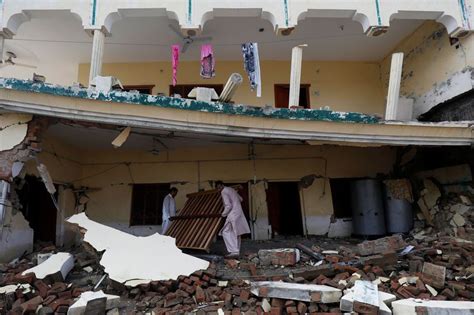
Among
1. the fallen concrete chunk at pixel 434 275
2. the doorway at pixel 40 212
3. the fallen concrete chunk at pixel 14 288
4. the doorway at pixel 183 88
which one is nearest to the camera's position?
the fallen concrete chunk at pixel 14 288

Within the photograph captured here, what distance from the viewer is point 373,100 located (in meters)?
10.4

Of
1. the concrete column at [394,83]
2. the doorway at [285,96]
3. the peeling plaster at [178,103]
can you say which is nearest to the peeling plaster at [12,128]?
the peeling plaster at [178,103]

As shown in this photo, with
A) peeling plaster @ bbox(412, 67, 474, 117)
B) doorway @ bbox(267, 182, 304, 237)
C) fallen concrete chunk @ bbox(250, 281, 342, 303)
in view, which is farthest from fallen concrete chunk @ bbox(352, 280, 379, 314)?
peeling plaster @ bbox(412, 67, 474, 117)

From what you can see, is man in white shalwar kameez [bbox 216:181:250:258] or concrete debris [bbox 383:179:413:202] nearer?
man in white shalwar kameez [bbox 216:181:250:258]

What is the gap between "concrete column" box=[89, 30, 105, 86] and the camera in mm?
7051

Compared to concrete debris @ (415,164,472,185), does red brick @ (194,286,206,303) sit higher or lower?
lower

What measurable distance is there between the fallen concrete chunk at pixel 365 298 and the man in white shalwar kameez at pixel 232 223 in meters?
2.52

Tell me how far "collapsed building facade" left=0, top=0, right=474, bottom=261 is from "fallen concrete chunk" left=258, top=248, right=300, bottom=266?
2100 mm

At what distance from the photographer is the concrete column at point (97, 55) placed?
705 cm

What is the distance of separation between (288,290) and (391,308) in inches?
53.3

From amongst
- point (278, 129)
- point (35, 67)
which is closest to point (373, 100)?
point (278, 129)

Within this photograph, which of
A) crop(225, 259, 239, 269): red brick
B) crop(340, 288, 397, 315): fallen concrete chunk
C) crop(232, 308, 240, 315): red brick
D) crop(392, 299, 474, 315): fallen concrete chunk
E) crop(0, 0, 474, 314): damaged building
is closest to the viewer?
crop(392, 299, 474, 315): fallen concrete chunk

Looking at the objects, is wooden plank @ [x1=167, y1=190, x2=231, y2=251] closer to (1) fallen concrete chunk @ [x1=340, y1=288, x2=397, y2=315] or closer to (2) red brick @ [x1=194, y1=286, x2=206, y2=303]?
(2) red brick @ [x1=194, y1=286, x2=206, y2=303]

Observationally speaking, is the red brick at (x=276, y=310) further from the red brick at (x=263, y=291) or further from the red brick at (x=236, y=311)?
the red brick at (x=236, y=311)
